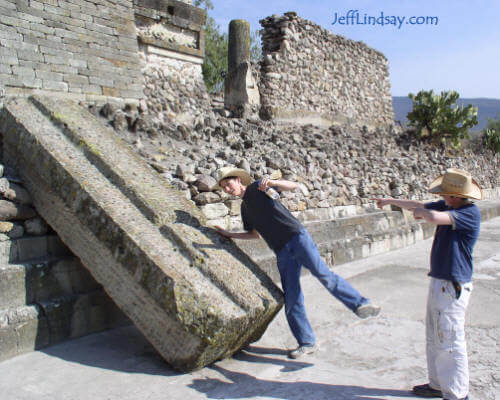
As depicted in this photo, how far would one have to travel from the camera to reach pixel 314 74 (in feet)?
37.9

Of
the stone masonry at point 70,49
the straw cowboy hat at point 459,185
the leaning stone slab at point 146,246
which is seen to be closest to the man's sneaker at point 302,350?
the leaning stone slab at point 146,246

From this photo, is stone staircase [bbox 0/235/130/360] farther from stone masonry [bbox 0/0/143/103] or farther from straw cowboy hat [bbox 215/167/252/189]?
stone masonry [bbox 0/0/143/103]

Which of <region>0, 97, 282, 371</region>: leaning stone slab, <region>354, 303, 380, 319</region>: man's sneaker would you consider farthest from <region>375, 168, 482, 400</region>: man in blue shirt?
<region>0, 97, 282, 371</region>: leaning stone slab

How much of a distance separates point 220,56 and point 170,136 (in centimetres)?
2152

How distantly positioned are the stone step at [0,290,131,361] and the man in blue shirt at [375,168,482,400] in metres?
2.24

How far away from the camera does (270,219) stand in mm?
3146

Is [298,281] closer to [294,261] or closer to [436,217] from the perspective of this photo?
[294,261]

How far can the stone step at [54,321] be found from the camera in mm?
2875

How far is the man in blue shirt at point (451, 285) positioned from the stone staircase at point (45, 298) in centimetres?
228

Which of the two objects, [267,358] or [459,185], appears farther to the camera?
[267,358]

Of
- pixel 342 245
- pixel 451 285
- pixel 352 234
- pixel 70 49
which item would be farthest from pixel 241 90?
pixel 451 285

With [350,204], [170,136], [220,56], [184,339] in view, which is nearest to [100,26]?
[170,136]

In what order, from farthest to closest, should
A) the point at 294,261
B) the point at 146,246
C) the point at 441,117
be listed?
the point at 441,117 → the point at 294,261 → the point at 146,246

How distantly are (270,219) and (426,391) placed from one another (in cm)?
141
